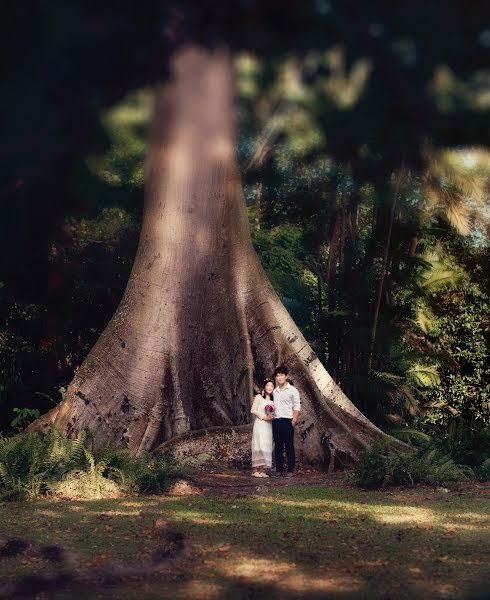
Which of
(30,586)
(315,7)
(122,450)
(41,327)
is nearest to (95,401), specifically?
(122,450)

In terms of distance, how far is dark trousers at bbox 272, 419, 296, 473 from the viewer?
1174 centimetres

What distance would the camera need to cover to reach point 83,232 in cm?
1633

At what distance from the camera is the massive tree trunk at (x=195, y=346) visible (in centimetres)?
1201

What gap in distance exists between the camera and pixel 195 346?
41.4ft

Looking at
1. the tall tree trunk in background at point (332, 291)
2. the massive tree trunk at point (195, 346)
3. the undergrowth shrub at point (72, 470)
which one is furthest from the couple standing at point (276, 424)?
the tall tree trunk in background at point (332, 291)

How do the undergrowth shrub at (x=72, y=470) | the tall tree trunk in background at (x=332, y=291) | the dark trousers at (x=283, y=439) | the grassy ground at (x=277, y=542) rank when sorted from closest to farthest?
1. the grassy ground at (x=277, y=542)
2. the undergrowth shrub at (x=72, y=470)
3. the dark trousers at (x=283, y=439)
4. the tall tree trunk in background at (x=332, y=291)

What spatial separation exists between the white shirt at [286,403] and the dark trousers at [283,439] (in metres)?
0.07

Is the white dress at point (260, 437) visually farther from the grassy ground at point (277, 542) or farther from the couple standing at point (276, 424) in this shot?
the grassy ground at point (277, 542)

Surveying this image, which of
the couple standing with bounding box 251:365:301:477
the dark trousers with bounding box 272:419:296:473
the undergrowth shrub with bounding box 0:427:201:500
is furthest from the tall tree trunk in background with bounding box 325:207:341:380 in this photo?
the undergrowth shrub with bounding box 0:427:201:500

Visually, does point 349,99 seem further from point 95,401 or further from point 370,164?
point 95,401

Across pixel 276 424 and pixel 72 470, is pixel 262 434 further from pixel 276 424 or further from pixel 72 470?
pixel 72 470

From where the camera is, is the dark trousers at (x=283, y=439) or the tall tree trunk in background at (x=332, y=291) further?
the tall tree trunk in background at (x=332, y=291)

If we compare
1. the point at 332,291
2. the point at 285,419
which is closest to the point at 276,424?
the point at 285,419

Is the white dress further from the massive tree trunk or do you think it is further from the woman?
the massive tree trunk
